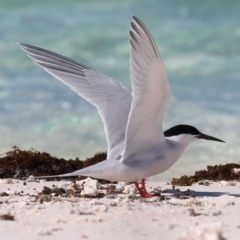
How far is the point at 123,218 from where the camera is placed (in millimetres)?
5676

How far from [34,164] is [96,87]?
156 inches

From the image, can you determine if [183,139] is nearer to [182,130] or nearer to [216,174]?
[182,130]

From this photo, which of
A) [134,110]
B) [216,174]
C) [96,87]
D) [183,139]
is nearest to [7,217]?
[134,110]

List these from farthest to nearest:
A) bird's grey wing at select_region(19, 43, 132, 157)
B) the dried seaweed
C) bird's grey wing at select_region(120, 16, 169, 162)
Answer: bird's grey wing at select_region(19, 43, 132, 157), bird's grey wing at select_region(120, 16, 169, 162), the dried seaweed

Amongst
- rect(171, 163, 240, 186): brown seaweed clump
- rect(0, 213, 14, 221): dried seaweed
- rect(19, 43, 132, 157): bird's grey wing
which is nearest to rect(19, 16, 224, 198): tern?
rect(19, 43, 132, 157): bird's grey wing

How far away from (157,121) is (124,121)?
1.14 metres

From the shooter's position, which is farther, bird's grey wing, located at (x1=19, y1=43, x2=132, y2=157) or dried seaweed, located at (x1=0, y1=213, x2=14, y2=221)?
bird's grey wing, located at (x1=19, y1=43, x2=132, y2=157)

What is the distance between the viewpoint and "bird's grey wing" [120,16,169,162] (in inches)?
255

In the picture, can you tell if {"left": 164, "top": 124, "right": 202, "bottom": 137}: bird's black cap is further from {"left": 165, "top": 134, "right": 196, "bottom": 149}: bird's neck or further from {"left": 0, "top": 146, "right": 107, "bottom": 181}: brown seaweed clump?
{"left": 0, "top": 146, "right": 107, "bottom": 181}: brown seaweed clump

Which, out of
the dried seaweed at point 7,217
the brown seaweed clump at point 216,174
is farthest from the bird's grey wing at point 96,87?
the brown seaweed clump at point 216,174

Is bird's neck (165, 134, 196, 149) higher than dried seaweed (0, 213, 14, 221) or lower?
higher

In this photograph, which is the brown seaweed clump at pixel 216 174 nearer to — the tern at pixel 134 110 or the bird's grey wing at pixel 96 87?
the tern at pixel 134 110

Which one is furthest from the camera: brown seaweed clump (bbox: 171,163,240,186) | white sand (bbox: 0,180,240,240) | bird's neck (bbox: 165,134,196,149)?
brown seaweed clump (bbox: 171,163,240,186)

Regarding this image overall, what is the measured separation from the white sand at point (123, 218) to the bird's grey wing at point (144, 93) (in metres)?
0.77
